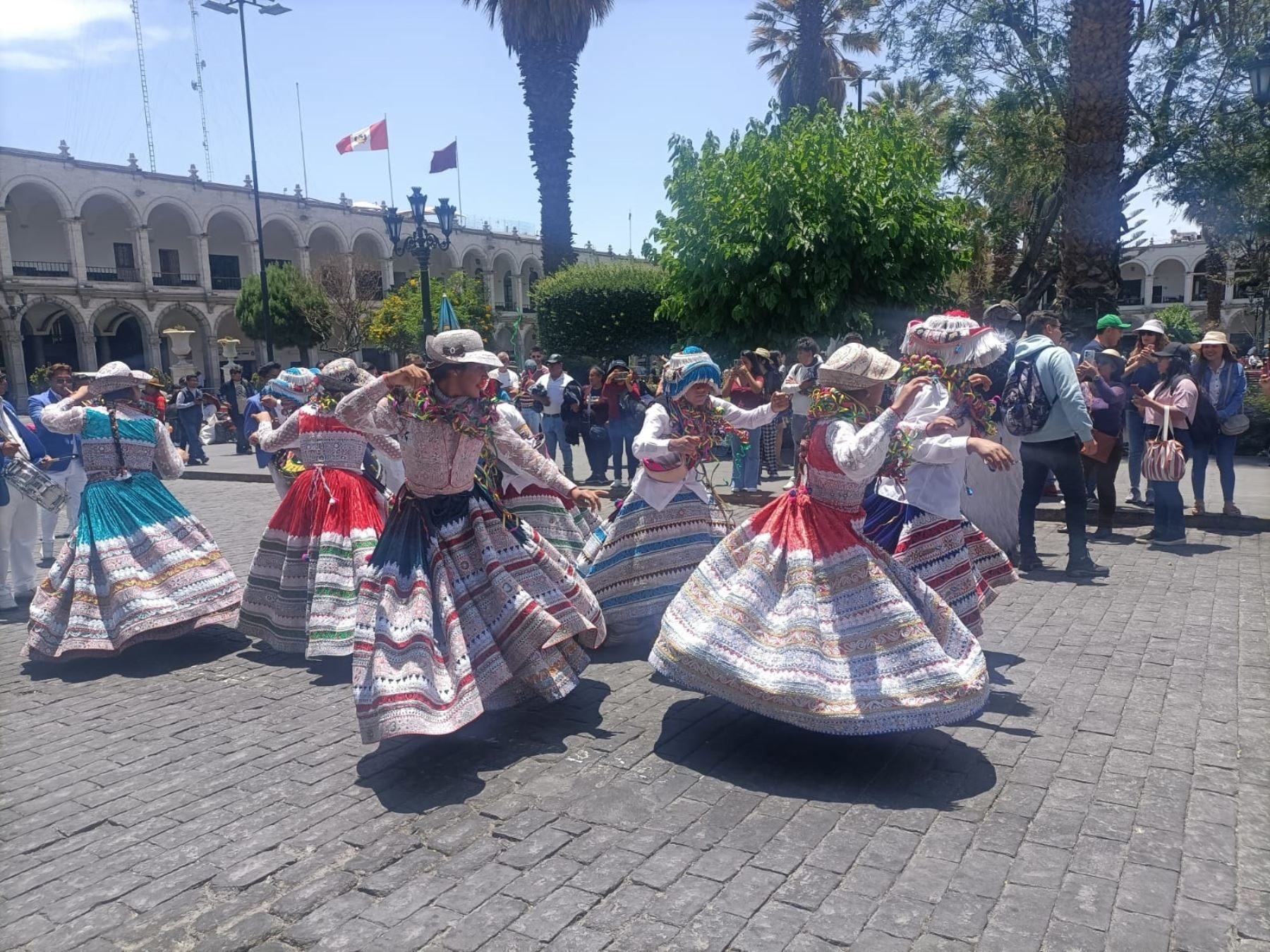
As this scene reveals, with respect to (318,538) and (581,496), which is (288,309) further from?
(581,496)

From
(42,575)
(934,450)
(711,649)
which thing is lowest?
(42,575)

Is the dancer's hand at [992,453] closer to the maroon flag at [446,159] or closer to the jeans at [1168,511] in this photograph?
the jeans at [1168,511]

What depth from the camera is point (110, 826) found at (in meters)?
3.83

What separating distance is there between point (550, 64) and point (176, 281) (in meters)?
25.6

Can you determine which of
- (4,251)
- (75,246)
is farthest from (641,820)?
(75,246)

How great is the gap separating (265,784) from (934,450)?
331cm

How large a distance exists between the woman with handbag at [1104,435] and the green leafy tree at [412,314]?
30000mm

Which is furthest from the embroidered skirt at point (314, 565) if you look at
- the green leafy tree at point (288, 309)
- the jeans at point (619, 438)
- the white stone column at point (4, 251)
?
the green leafy tree at point (288, 309)

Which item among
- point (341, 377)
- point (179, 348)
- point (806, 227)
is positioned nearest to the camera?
point (341, 377)

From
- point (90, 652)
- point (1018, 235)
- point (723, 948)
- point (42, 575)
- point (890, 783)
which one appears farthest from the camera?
point (1018, 235)

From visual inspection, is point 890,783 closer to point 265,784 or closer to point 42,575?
point 265,784

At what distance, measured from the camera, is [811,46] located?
21.2m

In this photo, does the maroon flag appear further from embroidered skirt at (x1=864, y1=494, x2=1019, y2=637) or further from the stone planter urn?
embroidered skirt at (x1=864, y1=494, x2=1019, y2=637)

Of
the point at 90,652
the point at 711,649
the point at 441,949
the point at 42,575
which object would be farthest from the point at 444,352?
the point at 42,575
